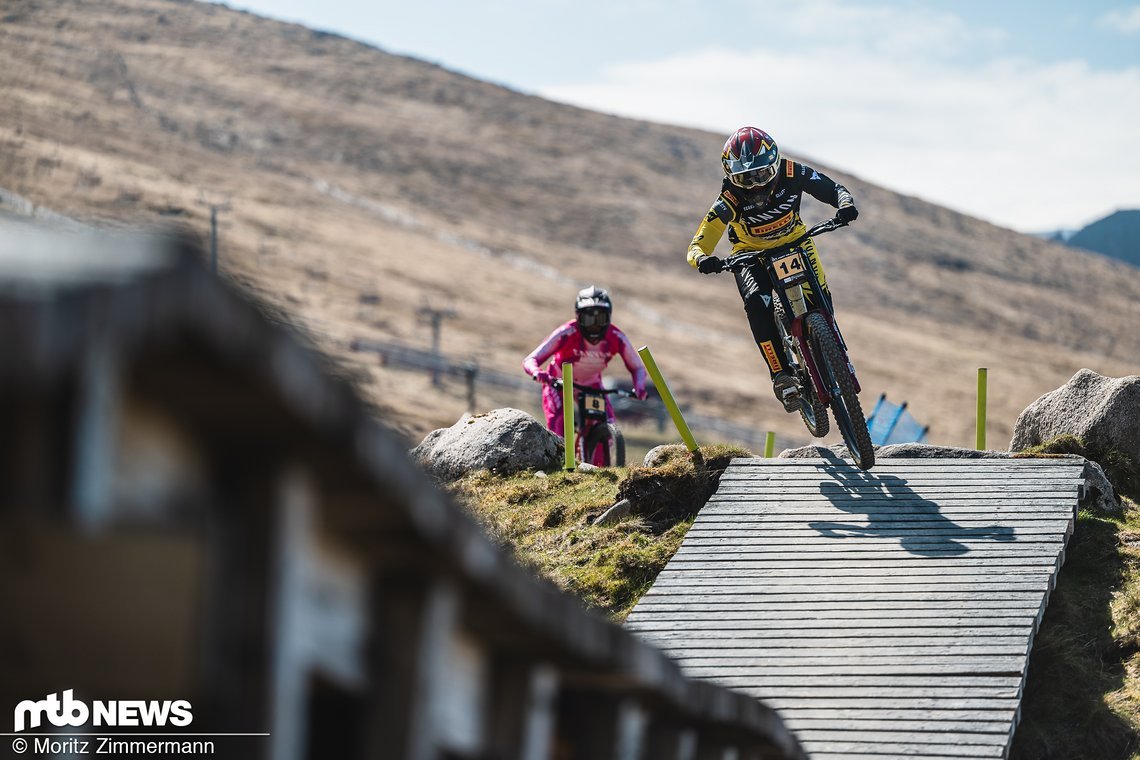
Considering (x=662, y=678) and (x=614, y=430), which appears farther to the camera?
(x=614, y=430)

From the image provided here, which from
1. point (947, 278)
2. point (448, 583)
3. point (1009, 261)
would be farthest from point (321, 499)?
point (1009, 261)

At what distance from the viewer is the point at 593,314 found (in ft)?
50.9

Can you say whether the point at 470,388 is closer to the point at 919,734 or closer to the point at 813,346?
the point at 813,346

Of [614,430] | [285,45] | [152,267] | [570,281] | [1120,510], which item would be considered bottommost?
[152,267]

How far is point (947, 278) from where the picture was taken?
9356cm

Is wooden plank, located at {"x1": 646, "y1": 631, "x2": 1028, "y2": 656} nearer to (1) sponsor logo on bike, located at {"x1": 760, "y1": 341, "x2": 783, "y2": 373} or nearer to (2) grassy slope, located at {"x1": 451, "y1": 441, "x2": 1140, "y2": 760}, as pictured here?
(2) grassy slope, located at {"x1": 451, "y1": 441, "x2": 1140, "y2": 760}

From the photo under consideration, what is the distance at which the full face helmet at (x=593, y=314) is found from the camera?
15508 millimetres

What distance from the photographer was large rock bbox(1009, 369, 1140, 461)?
13.5m

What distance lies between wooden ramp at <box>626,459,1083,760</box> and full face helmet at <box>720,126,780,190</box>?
2.17 metres

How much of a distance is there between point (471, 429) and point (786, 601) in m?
6.26

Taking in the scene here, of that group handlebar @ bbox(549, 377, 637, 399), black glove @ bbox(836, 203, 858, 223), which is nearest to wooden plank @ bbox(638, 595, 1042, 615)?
black glove @ bbox(836, 203, 858, 223)

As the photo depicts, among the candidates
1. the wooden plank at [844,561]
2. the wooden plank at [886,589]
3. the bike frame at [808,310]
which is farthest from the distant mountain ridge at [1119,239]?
the wooden plank at [886,589]

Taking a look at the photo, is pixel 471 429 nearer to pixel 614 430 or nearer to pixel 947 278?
pixel 614 430

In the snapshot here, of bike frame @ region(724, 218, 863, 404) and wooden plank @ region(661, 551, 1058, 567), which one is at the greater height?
bike frame @ region(724, 218, 863, 404)
